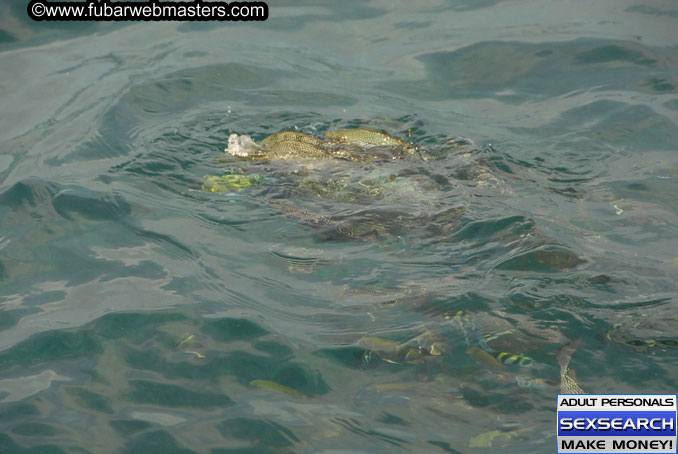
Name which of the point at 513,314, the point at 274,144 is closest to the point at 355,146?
the point at 274,144

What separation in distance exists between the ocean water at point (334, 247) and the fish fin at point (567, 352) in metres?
0.03

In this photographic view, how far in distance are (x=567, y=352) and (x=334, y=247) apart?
1.57 m

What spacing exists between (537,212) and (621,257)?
2.15 ft

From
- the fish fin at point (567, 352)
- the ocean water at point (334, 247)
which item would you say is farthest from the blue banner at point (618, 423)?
the fish fin at point (567, 352)

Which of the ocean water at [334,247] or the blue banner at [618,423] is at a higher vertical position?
the ocean water at [334,247]

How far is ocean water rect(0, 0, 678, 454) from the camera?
3.07 meters

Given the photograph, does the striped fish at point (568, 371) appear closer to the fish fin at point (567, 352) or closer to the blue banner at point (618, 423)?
the fish fin at point (567, 352)

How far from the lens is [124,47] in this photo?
294 inches

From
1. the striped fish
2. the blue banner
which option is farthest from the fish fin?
the blue banner

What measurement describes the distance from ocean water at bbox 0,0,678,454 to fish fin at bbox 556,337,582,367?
3cm

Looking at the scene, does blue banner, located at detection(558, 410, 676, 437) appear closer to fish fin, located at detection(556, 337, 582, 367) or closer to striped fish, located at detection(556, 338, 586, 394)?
striped fish, located at detection(556, 338, 586, 394)

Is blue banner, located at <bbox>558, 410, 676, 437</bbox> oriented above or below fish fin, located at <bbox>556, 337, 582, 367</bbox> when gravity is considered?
below

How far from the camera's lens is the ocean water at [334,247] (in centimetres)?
307

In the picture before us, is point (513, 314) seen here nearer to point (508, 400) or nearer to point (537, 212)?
point (508, 400)
